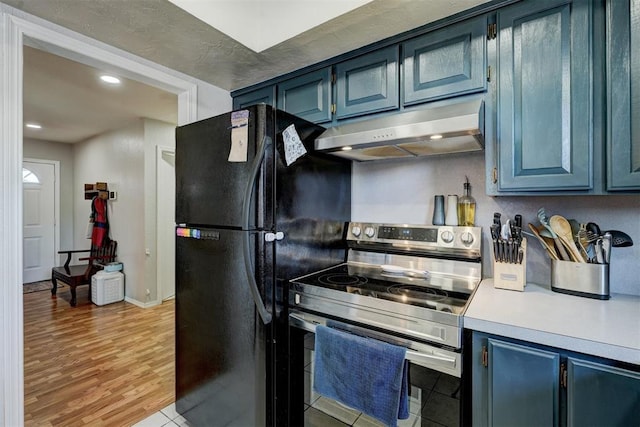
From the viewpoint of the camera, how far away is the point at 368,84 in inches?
65.9

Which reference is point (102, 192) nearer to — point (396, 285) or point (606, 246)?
point (396, 285)

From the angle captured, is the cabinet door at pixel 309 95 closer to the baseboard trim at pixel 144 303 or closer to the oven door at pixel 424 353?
the oven door at pixel 424 353

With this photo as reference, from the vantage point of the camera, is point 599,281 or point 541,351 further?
point 599,281

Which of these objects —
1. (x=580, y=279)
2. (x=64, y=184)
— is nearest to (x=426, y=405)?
(x=580, y=279)

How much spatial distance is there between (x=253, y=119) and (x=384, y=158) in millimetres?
888

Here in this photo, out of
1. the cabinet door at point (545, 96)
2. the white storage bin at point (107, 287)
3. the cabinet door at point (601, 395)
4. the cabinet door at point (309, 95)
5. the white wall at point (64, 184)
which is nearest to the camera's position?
the cabinet door at point (601, 395)

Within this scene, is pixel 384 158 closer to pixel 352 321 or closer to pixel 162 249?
pixel 352 321

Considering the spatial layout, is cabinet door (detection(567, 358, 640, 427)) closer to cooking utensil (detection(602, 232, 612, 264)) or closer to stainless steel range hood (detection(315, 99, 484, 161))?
cooking utensil (detection(602, 232, 612, 264))

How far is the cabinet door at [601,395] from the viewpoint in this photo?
0.85 m

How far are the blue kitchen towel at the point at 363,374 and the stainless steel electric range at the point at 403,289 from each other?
2.1 inches

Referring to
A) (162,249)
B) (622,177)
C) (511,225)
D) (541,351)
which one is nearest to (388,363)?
(541,351)

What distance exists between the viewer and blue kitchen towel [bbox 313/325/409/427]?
1138mm

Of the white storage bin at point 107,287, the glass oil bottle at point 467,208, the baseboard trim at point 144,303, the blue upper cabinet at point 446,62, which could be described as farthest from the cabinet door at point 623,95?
the white storage bin at point 107,287

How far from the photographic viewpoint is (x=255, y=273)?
1396 millimetres
